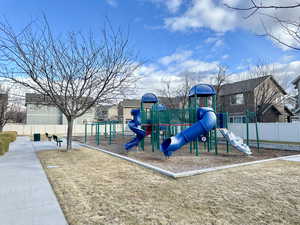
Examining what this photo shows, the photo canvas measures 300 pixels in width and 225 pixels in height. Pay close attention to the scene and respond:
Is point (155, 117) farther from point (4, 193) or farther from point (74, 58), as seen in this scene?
point (4, 193)

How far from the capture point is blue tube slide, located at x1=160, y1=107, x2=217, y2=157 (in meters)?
7.85

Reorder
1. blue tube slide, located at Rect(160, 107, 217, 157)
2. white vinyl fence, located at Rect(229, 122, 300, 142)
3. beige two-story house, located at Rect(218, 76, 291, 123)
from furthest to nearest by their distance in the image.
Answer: beige two-story house, located at Rect(218, 76, 291, 123) < white vinyl fence, located at Rect(229, 122, 300, 142) < blue tube slide, located at Rect(160, 107, 217, 157)

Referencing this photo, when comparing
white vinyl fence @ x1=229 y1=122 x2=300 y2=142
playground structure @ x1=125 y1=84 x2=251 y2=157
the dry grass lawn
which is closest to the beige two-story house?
white vinyl fence @ x1=229 y1=122 x2=300 y2=142

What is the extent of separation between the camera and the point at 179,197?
152 inches

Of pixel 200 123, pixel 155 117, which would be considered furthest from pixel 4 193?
pixel 155 117

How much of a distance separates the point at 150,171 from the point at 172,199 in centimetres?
238

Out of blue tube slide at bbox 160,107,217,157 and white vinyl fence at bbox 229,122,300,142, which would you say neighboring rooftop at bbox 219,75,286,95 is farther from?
blue tube slide at bbox 160,107,217,157

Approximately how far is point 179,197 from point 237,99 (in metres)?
23.9

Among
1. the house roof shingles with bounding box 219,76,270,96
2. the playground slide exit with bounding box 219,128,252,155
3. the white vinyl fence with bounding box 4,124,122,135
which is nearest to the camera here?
the playground slide exit with bounding box 219,128,252,155

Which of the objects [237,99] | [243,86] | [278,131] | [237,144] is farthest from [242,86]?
[237,144]

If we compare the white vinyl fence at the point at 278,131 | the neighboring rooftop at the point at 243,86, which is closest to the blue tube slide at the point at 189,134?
the white vinyl fence at the point at 278,131

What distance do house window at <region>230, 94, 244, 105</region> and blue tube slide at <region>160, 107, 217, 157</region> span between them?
17.9 meters

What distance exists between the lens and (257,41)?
369 centimetres

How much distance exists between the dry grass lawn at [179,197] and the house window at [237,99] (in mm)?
19904
